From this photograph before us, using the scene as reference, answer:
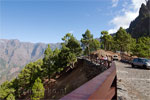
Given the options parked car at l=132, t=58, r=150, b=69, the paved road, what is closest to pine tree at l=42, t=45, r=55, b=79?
parked car at l=132, t=58, r=150, b=69

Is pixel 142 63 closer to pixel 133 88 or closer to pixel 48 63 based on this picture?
pixel 133 88

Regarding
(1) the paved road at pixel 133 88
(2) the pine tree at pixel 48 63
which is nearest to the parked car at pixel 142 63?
(1) the paved road at pixel 133 88

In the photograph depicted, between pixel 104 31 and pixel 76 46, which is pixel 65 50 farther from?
pixel 104 31

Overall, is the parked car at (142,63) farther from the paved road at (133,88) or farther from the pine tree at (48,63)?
the pine tree at (48,63)

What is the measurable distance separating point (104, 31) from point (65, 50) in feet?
109

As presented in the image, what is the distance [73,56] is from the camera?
31.0 m

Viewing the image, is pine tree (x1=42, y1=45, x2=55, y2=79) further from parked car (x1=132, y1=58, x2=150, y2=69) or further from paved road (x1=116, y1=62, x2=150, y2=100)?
paved road (x1=116, y1=62, x2=150, y2=100)

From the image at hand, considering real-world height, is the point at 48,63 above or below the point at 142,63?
below

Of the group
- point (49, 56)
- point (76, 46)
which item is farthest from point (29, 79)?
point (76, 46)

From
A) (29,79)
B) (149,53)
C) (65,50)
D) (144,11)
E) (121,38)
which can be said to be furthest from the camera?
(144,11)

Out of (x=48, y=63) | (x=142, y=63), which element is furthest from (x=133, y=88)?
(x=48, y=63)

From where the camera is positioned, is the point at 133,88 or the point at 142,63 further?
the point at 142,63

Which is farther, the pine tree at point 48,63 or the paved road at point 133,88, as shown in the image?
the pine tree at point 48,63

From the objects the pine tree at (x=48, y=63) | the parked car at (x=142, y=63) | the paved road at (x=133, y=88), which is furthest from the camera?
the pine tree at (x=48, y=63)
